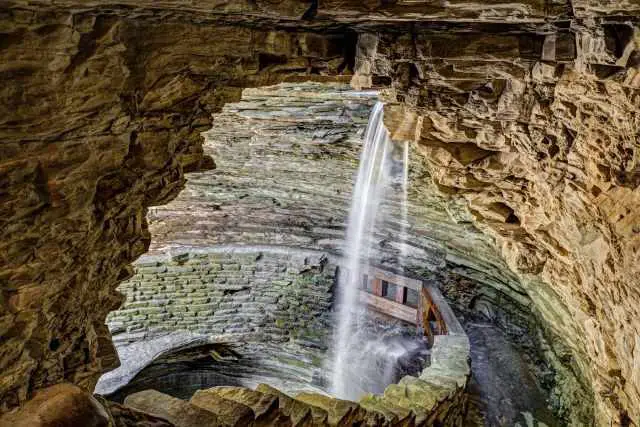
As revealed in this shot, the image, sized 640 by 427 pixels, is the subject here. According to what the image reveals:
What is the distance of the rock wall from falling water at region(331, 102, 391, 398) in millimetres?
354

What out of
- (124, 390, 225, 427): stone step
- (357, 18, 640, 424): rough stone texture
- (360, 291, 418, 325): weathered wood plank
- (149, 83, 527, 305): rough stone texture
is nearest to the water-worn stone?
(124, 390, 225, 427): stone step

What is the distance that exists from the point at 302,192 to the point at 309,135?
2.24 m

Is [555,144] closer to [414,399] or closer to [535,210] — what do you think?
[535,210]

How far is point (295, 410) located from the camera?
140 inches

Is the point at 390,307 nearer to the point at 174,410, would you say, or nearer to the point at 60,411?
the point at 174,410

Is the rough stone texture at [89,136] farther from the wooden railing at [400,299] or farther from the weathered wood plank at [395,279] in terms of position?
the weathered wood plank at [395,279]

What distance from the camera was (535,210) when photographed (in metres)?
4.25

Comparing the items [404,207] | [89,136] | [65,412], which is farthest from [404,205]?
[65,412]

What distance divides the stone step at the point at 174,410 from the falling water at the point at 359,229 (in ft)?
12.5

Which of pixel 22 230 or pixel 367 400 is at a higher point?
pixel 22 230

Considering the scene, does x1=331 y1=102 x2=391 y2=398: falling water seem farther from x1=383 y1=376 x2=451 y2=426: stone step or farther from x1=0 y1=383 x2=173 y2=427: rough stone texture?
x1=0 y1=383 x2=173 y2=427: rough stone texture

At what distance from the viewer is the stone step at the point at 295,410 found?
3.50m

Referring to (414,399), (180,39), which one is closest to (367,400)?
(414,399)

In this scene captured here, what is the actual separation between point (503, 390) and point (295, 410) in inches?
151
